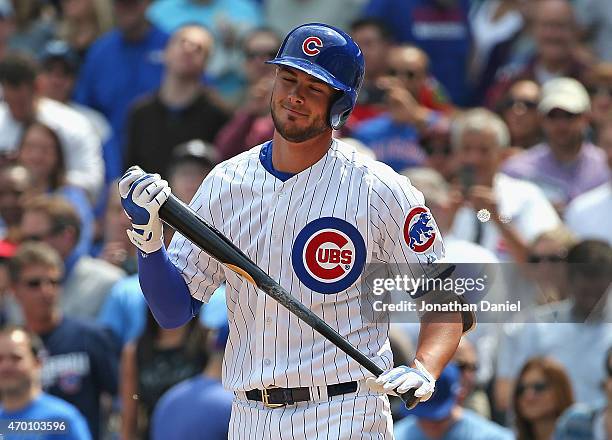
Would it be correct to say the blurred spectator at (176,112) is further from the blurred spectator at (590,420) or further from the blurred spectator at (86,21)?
the blurred spectator at (590,420)

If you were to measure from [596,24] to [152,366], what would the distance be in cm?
481

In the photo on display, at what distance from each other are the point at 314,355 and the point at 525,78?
240 inches

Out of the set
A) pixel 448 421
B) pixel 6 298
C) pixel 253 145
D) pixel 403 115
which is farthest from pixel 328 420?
pixel 403 115

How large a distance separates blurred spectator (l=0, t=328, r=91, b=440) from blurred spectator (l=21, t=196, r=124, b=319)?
42.6 inches

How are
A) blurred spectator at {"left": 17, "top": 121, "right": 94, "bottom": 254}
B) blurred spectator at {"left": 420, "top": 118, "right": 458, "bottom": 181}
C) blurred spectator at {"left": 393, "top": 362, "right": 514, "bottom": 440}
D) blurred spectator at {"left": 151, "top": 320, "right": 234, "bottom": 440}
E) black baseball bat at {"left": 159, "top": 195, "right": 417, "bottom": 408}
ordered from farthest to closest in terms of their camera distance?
blurred spectator at {"left": 17, "top": 121, "right": 94, "bottom": 254}
blurred spectator at {"left": 420, "top": 118, "right": 458, "bottom": 181}
blurred spectator at {"left": 393, "top": 362, "right": 514, "bottom": 440}
blurred spectator at {"left": 151, "top": 320, "right": 234, "bottom": 440}
black baseball bat at {"left": 159, "top": 195, "right": 417, "bottom": 408}

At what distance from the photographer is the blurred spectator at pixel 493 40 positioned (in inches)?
428

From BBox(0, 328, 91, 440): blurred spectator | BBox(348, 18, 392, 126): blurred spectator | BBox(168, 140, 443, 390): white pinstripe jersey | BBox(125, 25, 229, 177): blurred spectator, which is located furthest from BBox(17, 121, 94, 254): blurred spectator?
BBox(168, 140, 443, 390): white pinstripe jersey

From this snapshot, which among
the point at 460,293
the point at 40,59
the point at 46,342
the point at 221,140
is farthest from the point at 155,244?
the point at 40,59

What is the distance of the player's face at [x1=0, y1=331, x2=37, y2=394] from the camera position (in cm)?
686

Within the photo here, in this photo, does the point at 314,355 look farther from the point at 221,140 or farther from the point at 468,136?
the point at 221,140

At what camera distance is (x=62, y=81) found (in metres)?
10.8

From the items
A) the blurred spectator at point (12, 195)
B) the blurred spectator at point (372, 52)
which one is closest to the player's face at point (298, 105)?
the blurred spectator at point (12, 195)

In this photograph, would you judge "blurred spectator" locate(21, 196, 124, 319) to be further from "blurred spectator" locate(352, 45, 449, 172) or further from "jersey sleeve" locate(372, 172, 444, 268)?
"jersey sleeve" locate(372, 172, 444, 268)

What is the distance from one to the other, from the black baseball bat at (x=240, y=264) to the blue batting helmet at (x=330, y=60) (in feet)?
1.76
